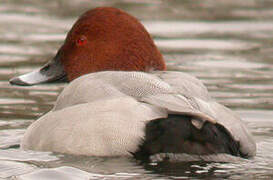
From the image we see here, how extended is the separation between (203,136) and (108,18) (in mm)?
1912

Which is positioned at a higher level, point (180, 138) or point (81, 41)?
point (81, 41)

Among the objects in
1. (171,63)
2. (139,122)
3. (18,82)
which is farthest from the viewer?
(171,63)

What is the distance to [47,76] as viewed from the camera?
7.12 metres

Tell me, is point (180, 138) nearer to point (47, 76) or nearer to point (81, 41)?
point (81, 41)

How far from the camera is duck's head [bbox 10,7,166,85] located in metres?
6.57

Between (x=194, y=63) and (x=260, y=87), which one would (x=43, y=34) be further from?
(x=260, y=87)

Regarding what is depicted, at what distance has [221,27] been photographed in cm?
1181

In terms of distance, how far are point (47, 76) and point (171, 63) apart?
2.92 m

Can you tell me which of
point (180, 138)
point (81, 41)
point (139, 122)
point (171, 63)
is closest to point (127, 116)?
point (139, 122)

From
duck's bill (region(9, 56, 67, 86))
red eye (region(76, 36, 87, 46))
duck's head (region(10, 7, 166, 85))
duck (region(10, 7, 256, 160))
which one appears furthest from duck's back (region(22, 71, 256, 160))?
duck's bill (region(9, 56, 67, 86))

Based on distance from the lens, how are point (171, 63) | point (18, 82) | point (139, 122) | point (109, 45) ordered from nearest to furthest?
point (139, 122) < point (109, 45) < point (18, 82) < point (171, 63)

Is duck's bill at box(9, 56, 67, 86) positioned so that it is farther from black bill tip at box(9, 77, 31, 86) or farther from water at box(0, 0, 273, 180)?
water at box(0, 0, 273, 180)

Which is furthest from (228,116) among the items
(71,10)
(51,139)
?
(71,10)

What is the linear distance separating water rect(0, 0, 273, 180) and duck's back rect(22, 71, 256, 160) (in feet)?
0.36
